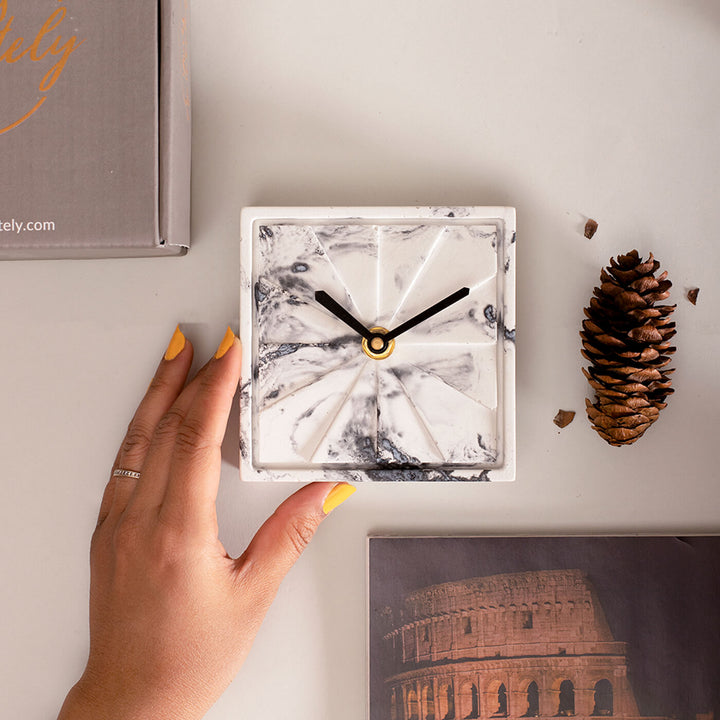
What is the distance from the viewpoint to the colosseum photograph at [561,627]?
69cm

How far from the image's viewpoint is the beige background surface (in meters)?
0.70

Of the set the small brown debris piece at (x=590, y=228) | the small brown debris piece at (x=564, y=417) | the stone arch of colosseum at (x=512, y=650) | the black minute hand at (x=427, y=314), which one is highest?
the small brown debris piece at (x=590, y=228)

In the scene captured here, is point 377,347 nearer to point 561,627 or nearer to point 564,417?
point 564,417

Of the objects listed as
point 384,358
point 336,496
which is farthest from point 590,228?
point 336,496

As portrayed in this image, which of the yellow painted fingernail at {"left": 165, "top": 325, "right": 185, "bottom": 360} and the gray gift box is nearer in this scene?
the gray gift box

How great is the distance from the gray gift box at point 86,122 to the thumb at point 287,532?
1.11 feet

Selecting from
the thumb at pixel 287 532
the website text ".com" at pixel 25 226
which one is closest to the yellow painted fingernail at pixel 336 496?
the thumb at pixel 287 532

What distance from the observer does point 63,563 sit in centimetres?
71

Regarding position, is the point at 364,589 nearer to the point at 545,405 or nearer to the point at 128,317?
the point at 545,405

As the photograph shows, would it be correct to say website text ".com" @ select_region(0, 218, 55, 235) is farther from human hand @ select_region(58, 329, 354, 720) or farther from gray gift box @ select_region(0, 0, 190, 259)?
human hand @ select_region(58, 329, 354, 720)

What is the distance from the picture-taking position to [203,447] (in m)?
0.64

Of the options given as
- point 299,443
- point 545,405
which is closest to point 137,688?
point 299,443

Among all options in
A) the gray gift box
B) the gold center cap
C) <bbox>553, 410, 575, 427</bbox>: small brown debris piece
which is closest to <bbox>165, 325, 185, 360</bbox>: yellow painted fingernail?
the gray gift box

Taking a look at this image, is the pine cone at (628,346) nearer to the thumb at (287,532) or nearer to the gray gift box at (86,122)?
the thumb at (287,532)
